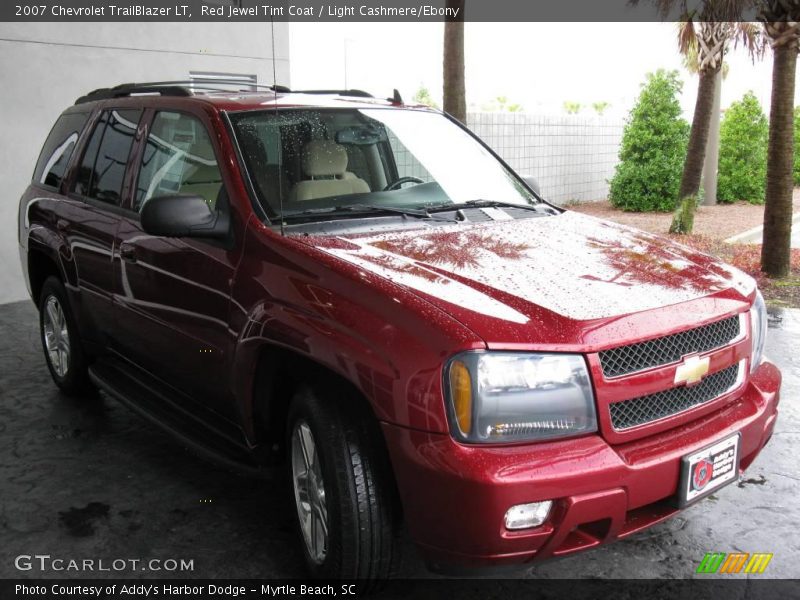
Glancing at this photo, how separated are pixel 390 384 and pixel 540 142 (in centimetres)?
1314

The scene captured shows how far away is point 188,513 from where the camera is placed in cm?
359

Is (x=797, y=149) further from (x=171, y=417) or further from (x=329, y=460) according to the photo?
(x=329, y=460)

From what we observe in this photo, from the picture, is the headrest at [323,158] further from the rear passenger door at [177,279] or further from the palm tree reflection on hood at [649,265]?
the palm tree reflection on hood at [649,265]

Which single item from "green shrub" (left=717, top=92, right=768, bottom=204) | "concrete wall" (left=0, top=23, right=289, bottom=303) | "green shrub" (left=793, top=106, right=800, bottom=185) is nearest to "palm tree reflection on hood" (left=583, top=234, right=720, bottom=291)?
"concrete wall" (left=0, top=23, right=289, bottom=303)

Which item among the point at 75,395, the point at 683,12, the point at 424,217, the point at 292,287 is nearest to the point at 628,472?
the point at 292,287

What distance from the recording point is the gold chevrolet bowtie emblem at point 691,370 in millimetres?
2621

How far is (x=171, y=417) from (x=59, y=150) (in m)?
2.21

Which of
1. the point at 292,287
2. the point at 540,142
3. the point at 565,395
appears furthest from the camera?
the point at 540,142

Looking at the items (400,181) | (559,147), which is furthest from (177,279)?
(559,147)

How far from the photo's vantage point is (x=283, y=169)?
3541 millimetres

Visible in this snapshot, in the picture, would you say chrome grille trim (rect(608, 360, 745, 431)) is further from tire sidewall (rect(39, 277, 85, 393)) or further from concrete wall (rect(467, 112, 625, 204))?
concrete wall (rect(467, 112, 625, 204))

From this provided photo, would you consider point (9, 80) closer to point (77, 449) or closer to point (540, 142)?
point (77, 449)

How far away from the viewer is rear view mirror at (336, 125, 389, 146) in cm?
386

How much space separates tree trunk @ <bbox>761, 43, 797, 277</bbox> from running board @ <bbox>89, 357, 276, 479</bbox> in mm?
6593
